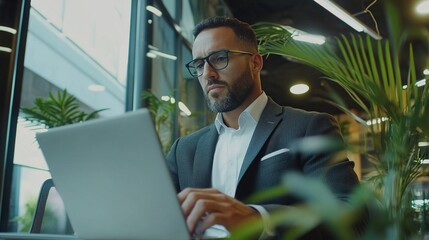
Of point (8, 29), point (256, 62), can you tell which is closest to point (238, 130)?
point (256, 62)

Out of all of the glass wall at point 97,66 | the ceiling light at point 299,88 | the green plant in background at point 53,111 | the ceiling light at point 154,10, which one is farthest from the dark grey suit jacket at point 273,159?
the ceiling light at point 299,88

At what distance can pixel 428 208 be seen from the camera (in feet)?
3.94

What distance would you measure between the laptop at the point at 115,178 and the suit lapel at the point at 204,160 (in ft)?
1.84

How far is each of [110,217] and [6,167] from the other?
7.11 feet

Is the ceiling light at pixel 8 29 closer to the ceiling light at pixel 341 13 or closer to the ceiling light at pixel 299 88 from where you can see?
the ceiling light at pixel 341 13

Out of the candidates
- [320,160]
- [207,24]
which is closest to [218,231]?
[320,160]

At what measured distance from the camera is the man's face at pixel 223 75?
150 cm

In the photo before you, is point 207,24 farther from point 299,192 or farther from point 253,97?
point 299,192

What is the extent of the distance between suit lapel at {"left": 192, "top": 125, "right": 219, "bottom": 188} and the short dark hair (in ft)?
1.13

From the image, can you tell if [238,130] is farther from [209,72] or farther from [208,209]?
[208,209]

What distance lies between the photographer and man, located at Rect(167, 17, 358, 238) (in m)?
1.33

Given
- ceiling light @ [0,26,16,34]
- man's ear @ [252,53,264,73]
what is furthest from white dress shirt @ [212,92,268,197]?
ceiling light @ [0,26,16,34]

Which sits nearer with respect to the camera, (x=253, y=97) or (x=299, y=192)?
(x=299, y=192)

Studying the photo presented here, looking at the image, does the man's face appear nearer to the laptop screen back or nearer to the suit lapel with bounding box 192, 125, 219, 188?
the suit lapel with bounding box 192, 125, 219, 188
